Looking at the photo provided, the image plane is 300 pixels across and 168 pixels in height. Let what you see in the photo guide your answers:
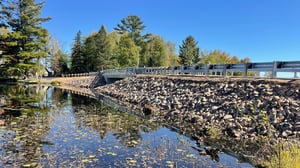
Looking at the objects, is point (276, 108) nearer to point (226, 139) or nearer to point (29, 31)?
point (226, 139)

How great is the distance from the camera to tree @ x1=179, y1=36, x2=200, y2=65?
2251 inches

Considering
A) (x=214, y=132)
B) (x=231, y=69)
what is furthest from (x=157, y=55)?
(x=214, y=132)

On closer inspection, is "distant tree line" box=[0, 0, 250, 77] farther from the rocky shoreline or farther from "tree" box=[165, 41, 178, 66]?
the rocky shoreline

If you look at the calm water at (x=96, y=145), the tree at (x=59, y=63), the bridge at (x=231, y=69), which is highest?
the tree at (x=59, y=63)

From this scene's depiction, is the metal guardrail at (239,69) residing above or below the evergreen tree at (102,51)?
below

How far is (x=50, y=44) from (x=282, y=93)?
59.1 m

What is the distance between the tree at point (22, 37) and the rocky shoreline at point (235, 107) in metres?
27.8

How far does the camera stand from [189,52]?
188 ft

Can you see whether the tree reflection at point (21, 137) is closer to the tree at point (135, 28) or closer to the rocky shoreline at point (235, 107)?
the rocky shoreline at point (235, 107)

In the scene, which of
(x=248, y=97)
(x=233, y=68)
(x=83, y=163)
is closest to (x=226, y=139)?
(x=248, y=97)

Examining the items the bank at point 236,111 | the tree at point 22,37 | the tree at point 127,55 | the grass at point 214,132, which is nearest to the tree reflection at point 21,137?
the bank at point 236,111

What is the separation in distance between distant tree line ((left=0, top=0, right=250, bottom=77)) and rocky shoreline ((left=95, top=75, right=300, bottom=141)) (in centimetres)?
2879

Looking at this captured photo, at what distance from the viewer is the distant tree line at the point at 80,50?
1529 inches

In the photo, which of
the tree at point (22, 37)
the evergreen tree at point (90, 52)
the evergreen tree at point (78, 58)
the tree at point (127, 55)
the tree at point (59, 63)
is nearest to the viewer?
the tree at point (22, 37)
